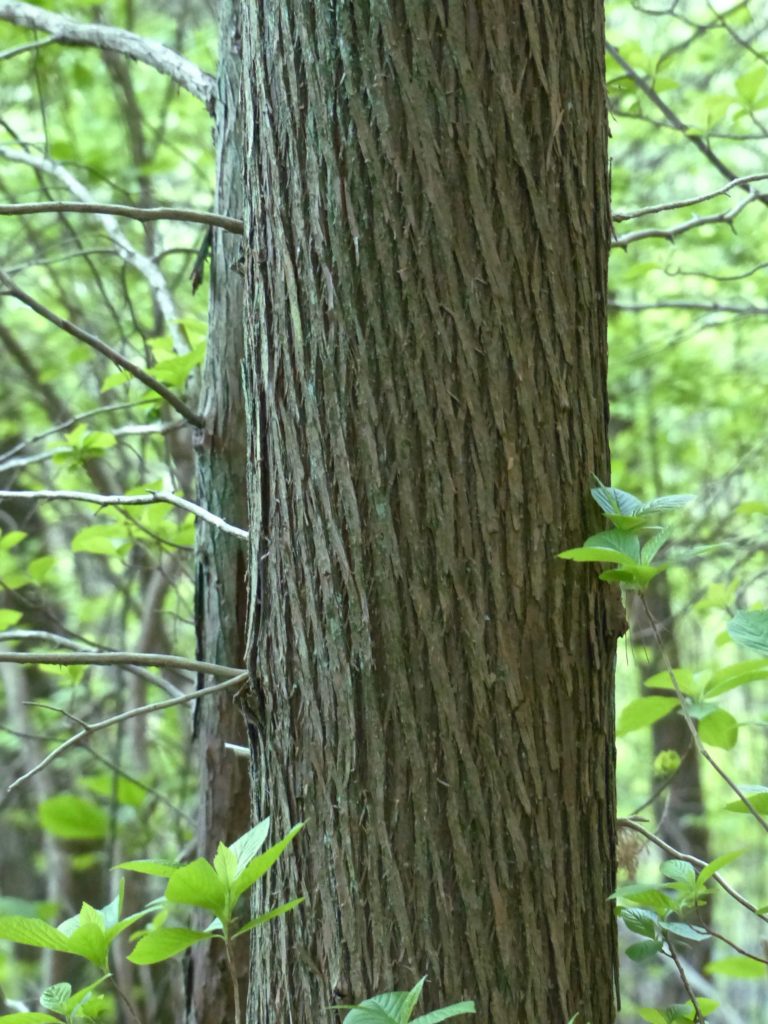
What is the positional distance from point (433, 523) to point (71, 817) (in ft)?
6.44

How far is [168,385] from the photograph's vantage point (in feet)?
6.88

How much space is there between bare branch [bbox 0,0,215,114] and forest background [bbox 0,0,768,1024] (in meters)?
0.16

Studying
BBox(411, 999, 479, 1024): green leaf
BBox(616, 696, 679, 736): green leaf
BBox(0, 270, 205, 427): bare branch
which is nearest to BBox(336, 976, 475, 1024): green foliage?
BBox(411, 999, 479, 1024): green leaf

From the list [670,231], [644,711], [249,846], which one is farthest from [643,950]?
[670,231]

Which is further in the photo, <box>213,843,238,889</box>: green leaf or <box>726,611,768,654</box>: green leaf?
<box>726,611,768,654</box>: green leaf

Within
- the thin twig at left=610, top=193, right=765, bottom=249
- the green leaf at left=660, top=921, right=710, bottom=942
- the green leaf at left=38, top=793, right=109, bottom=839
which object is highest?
the thin twig at left=610, top=193, right=765, bottom=249

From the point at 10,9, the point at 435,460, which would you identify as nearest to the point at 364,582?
the point at 435,460

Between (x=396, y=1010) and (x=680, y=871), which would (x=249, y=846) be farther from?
(x=680, y=871)

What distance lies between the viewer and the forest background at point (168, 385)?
241 cm

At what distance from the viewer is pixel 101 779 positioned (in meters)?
3.45

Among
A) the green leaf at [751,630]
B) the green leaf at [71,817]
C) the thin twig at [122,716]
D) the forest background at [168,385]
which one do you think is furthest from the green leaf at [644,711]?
the green leaf at [71,817]

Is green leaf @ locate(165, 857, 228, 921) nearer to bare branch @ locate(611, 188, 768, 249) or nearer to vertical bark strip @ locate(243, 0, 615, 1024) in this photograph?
vertical bark strip @ locate(243, 0, 615, 1024)

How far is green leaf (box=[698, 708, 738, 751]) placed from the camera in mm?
1591

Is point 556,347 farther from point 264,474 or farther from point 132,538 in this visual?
point 132,538
